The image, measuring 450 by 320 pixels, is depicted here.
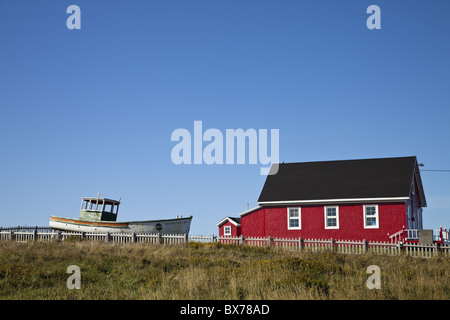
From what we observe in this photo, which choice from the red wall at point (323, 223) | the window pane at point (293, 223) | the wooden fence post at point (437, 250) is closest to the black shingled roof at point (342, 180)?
the red wall at point (323, 223)

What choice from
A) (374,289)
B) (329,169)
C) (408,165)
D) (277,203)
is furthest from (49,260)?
(408,165)

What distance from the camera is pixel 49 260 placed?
18.0 m

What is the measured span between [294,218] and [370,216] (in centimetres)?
540

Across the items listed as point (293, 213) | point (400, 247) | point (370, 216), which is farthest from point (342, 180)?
point (400, 247)

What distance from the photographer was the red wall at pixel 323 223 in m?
29.3

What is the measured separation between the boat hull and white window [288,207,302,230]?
8791mm

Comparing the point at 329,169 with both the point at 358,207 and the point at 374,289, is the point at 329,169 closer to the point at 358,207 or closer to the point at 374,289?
the point at 358,207

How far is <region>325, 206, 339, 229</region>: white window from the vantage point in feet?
101

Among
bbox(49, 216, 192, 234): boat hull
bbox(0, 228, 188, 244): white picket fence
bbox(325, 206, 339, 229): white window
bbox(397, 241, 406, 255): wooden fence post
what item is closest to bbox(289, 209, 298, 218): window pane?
bbox(325, 206, 339, 229): white window

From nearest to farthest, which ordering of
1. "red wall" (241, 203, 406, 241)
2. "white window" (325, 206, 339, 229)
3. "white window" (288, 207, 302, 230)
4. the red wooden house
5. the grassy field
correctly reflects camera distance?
the grassy field
"red wall" (241, 203, 406, 241)
the red wooden house
"white window" (325, 206, 339, 229)
"white window" (288, 207, 302, 230)

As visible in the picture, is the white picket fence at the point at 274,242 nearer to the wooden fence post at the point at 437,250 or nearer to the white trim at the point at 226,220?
the wooden fence post at the point at 437,250

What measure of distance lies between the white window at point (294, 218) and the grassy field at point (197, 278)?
459 inches

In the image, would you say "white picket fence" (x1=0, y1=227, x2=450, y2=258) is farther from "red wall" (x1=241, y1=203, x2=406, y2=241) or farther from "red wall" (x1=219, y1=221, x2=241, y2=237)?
"red wall" (x1=219, y1=221, x2=241, y2=237)
